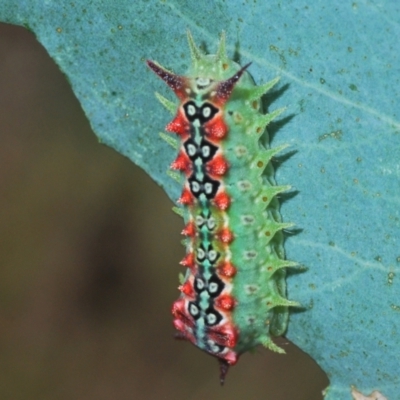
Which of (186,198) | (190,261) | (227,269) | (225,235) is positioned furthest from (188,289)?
(186,198)

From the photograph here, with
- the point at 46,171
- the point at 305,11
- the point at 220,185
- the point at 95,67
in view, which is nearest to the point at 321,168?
the point at 220,185

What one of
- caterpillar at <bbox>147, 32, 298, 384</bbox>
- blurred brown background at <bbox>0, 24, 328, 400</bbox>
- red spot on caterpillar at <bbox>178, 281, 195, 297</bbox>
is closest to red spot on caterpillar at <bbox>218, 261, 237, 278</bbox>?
caterpillar at <bbox>147, 32, 298, 384</bbox>

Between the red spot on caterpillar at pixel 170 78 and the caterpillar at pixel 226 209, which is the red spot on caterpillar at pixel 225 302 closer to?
the caterpillar at pixel 226 209

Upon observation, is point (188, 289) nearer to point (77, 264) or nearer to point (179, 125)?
point (179, 125)

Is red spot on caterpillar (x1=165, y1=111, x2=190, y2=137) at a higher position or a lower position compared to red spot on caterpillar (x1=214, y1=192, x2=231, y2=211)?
higher

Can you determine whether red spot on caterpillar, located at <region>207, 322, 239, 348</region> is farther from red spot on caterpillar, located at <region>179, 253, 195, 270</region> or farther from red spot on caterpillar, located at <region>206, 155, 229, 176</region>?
red spot on caterpillar, located at <region>206, 155, 229, 176</region>

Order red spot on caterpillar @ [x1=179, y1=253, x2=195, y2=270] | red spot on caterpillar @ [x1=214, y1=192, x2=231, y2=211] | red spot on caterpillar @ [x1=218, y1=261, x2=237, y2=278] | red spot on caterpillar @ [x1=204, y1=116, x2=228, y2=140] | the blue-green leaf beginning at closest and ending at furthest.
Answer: the blue-green leaf, red spot on caterpillar @ [x1=204, y1=116, x2=228, y2=140], red spot on caterpillar @ [x1=214, y1=192, x2=231, y2=211], red spot on caterpillar @ [x1=218, y1=261, x2=237, y2=278], red spot on caterpillar @ [x1=179, y1=253, x2=195, y2=270]
